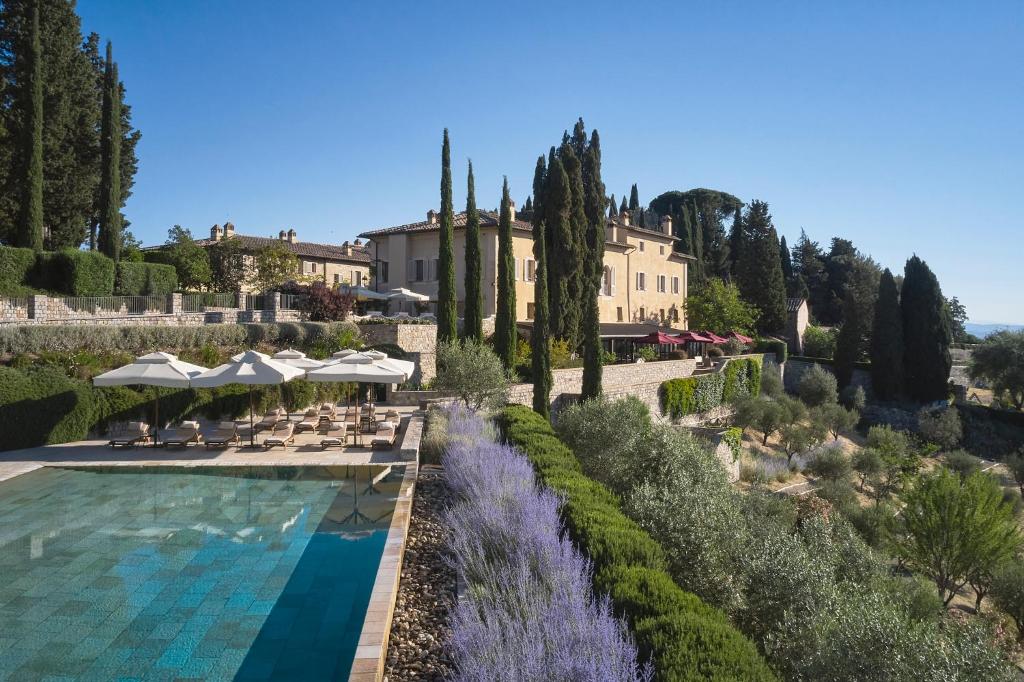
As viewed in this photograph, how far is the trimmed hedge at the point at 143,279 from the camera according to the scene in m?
29.5

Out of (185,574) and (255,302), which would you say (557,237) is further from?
(185,574)

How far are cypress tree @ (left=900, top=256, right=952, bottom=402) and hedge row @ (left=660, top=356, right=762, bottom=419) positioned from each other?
1186 centimetres

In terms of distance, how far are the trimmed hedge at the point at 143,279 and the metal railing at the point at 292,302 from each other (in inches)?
268

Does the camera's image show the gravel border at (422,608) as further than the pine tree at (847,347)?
No

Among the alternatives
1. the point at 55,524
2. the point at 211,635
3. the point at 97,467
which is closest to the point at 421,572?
the point at 211,635

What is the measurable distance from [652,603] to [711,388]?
95.3 ft

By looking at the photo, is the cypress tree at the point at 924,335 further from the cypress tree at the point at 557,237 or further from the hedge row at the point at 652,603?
the hedge row at the point at 652,603

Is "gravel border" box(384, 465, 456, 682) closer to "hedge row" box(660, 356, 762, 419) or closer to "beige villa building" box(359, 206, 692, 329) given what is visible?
"hedge row" box(660, 356, 762, 419)

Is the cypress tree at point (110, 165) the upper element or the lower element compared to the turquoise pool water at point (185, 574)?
upper

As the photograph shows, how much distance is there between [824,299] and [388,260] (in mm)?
51076

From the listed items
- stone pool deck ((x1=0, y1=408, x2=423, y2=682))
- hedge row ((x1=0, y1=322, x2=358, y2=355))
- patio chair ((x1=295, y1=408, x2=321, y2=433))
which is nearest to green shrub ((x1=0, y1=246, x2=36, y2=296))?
hedge row ((x1=0, y1=322, x2=358, y2=355))

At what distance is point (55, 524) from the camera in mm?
9727

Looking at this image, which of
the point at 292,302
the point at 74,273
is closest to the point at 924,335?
the point at 292,302

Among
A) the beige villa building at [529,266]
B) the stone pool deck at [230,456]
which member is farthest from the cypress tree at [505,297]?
the stone pool deck at [230,456]
